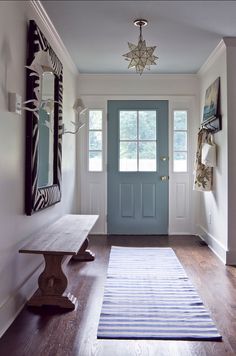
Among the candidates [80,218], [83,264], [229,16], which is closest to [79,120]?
[80,218]

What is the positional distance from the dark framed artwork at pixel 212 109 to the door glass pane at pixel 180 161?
76 centimetres

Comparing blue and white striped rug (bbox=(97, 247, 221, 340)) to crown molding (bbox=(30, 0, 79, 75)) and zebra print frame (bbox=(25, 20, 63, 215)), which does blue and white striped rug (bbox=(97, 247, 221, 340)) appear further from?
crown molding (bbox=(30, 0, 79, 75))

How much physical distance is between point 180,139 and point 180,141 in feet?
0.10

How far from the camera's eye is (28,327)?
7.64 feet

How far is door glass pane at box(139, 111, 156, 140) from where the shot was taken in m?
5.39

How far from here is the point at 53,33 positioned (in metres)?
3.59

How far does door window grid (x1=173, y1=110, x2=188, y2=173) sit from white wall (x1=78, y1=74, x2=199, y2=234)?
7cm

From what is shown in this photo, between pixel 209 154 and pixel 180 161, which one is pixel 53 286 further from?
pixel 180 161

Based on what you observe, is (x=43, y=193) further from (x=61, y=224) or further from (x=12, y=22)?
(x=12, y=22)

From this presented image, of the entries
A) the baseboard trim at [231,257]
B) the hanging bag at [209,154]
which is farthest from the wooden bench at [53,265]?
the hanging bag at [209,154]

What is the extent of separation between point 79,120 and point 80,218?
172cm

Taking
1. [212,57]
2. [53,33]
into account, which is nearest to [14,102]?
[53,33]

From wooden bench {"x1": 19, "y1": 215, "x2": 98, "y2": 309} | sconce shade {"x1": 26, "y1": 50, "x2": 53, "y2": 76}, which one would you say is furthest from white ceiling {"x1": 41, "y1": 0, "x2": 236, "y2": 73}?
wooden bench {"x1": 19, "y1": 215, "x2": 98, "y2": 309}

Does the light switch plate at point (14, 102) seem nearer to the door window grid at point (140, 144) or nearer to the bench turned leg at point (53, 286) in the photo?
the bench turned leg at point (53, 286)
